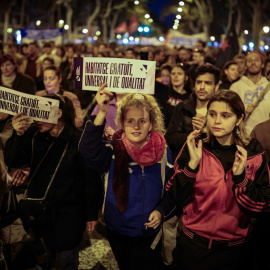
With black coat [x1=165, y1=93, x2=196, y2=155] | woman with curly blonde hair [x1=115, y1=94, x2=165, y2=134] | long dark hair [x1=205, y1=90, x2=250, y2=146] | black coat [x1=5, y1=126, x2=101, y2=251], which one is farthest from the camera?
black coat [x1=165, y1=93, x2=196, y2=155]

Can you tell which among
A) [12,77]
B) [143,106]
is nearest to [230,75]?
[12,77]

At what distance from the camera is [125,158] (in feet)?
11.3

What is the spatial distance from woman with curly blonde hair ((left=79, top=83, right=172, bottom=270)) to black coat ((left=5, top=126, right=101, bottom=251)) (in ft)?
1.56

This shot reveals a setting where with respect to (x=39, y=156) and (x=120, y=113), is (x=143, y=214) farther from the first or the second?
(x=39, y=156)

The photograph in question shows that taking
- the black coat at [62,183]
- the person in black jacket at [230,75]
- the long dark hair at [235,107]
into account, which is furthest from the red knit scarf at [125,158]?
the person in black jacket at [230,75]

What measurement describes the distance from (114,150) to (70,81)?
6917 mm

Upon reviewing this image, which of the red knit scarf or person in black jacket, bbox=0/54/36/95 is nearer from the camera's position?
the red knit scarf

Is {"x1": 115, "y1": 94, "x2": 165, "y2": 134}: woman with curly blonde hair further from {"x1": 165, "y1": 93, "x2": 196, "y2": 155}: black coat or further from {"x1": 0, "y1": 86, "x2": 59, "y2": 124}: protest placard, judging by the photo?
{"x1": 165, "y1": 93, "x2": 196, "y2": 155}: black coat

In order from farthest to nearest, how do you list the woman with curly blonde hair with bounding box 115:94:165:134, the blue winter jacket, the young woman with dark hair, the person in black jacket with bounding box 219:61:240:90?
the person in black jacket with bounding box 219:61:240:90
the woman with curly blonde hair with bounding box 115:94:165:134
the blue winter jacket
the young woman with dark hair

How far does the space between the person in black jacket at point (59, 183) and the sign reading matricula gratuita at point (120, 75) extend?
23.9 inches

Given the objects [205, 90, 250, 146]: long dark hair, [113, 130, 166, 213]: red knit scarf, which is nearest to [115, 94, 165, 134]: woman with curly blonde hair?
[113, 130, 166, 213]: red knit scarf

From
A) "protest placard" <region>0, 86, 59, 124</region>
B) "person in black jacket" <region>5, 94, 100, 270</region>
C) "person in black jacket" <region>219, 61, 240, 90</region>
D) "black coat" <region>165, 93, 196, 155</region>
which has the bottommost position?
"person in black jacket" <region>5, 94, 100, 270</region>

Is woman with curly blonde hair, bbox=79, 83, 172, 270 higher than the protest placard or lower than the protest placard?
lower

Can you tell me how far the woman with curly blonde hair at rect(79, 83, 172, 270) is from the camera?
337cm
